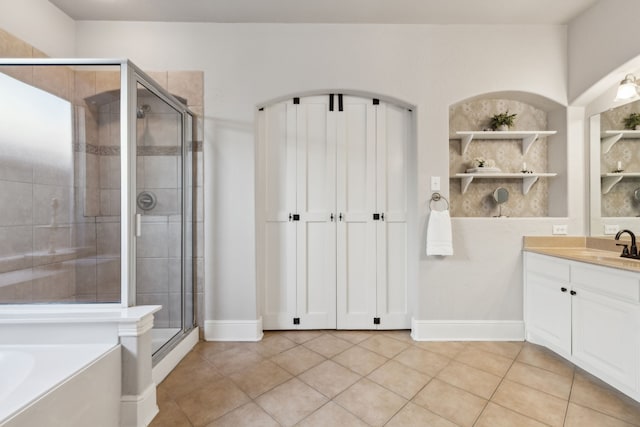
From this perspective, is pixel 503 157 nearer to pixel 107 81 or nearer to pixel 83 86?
pixel 107 81

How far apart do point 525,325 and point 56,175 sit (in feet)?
12.5

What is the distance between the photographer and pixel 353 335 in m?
2.39

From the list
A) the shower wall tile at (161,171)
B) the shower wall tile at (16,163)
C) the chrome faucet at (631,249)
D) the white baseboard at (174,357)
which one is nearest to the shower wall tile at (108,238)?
the shower wall tile at (161,171)

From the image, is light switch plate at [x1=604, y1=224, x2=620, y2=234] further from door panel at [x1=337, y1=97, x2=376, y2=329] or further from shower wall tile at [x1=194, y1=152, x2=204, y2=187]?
shower wall tile at [x1=194, y1=152, x2=204, y2=187]

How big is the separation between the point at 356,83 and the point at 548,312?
2417mm

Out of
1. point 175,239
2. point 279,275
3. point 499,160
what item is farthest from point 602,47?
point 175,239

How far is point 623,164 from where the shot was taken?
2170mm

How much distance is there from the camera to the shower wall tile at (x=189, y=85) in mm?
2330

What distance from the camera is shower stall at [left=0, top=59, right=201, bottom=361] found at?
1.58m

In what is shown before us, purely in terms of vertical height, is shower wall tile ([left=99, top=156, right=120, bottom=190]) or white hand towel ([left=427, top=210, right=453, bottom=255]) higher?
shower wall tile ([left=99, top=156, right=120, bottom=190])

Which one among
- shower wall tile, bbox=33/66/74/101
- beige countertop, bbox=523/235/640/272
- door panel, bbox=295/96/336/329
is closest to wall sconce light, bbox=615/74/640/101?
beige countertop, bbox=523/235/640/272

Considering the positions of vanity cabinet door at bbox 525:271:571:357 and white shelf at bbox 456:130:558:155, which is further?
white shelf at bbox 456:130:558:155

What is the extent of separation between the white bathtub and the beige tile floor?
34 centimetres

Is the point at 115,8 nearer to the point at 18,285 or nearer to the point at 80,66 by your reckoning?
the point at 80,66
